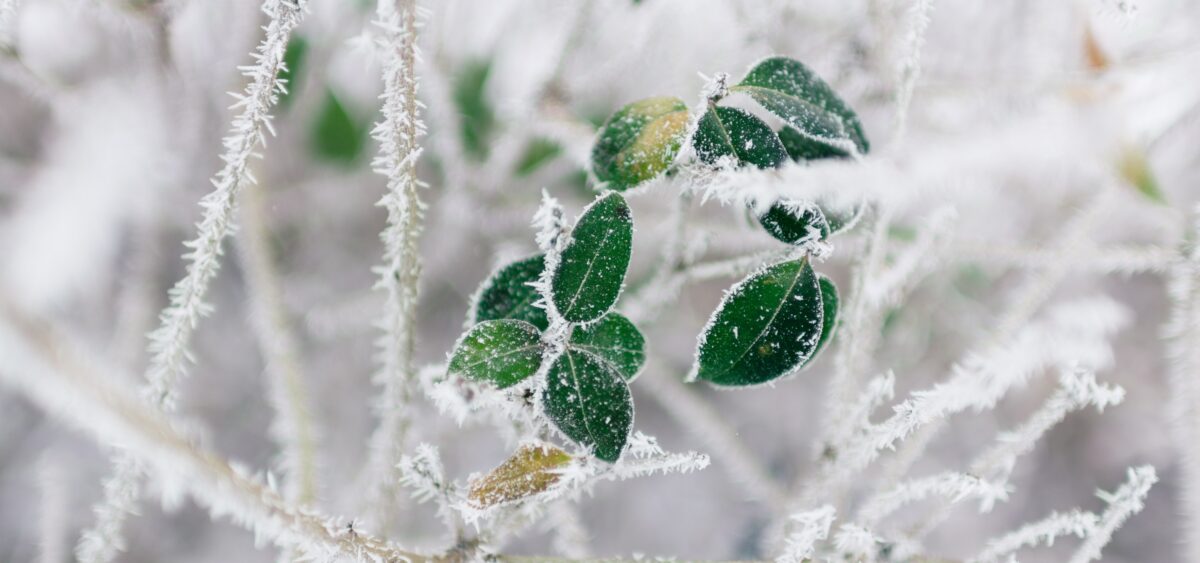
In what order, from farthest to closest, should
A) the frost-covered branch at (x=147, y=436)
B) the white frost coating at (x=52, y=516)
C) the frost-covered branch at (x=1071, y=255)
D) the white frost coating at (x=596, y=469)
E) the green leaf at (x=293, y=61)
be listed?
the green leaf at (x=293, y=61) → the frost-covered branch at (x=1071, y=255) → the white frost coating at (x=52, y=516) → the white frost coating at (x=596, y=469) → the frost-covered branch at (x=147, y=436)

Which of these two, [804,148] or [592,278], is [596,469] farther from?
[804,148]

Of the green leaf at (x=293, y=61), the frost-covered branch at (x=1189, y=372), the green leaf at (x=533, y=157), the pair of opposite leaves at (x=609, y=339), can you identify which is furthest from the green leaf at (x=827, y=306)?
the green leaf at (x=293, y=61)

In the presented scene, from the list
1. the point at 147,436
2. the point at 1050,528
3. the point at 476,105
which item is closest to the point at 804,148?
the point at 1050,528

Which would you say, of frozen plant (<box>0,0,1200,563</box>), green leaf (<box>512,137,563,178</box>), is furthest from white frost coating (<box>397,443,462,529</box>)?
green leaf (<box>512,137,563,178</box>)

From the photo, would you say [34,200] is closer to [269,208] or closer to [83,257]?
[83,257]

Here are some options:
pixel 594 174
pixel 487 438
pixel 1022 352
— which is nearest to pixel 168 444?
pixel 594 174

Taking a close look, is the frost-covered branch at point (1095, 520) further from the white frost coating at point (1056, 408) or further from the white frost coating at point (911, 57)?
the white frost coating at point (911, 57)

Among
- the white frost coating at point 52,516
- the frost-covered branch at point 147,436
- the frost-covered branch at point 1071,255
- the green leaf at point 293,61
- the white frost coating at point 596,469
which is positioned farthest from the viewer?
the green leaf at point 293,61

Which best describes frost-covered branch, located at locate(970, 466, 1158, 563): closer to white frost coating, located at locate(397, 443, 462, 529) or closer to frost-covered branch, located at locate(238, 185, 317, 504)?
white frost coating, located at locate(397, 443, 462, 529)

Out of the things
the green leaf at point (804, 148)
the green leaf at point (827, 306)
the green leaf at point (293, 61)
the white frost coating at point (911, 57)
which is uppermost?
the green leaf at point (293, 61)
